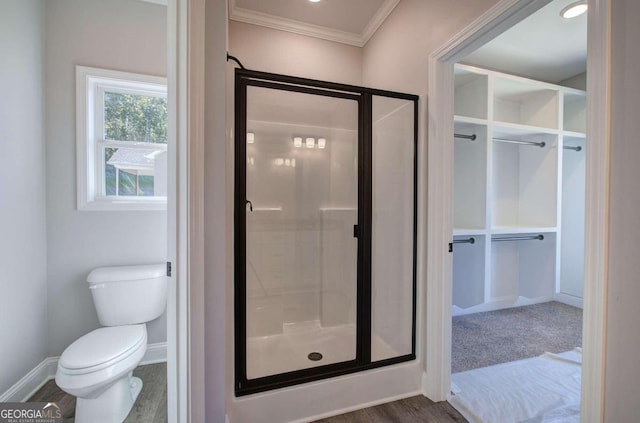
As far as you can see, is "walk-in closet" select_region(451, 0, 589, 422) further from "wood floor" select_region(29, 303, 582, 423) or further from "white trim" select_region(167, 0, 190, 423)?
"white trim" select_region(167, 0, 190, 423)

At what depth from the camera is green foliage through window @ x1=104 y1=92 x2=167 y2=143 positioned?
207 centimetres

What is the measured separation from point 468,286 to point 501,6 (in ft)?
7.36

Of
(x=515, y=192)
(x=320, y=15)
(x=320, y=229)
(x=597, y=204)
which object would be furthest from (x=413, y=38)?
(x=515, y=192)

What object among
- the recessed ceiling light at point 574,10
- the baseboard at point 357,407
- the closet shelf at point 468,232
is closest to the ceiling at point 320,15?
the recessed ceiling light at point 574,10

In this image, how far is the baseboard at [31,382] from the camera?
159 centimetres

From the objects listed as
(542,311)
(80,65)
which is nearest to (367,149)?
(80,65)

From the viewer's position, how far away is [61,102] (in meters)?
1.87

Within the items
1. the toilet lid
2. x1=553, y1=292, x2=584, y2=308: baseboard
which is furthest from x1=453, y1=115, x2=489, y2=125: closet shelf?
the toilet lid

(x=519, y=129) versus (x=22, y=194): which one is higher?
(x=519, y=129)

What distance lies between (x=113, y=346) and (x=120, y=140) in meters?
1.47

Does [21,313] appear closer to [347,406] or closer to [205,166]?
[205,166]

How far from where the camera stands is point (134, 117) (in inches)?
83.4

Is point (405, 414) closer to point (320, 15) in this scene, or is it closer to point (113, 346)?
point (113, 346)

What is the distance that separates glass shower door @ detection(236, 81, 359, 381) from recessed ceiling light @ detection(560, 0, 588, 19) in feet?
5.63
